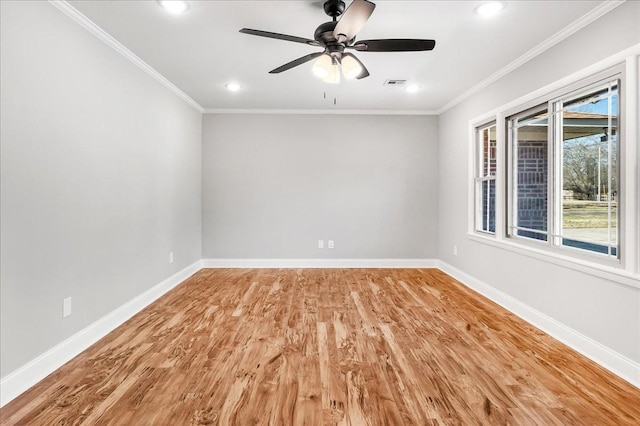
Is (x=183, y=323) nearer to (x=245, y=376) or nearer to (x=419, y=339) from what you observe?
(x=245, y=376)

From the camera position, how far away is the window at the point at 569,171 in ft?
8.00

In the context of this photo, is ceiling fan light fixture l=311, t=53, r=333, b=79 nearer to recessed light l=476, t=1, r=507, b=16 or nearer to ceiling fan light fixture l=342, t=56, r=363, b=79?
ceiling fan light fixture l=342, t=56, r=363, b=79

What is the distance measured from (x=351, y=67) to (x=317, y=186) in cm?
300

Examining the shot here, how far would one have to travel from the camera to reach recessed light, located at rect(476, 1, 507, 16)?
2.37 meters

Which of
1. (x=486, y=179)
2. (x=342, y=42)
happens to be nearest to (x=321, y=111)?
(x=486, y=179)

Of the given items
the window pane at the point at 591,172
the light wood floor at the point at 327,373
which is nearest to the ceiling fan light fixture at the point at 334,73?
the window pane at the point at 591,172

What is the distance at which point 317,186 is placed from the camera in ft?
17.8

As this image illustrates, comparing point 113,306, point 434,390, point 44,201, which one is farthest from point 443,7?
point 113,306

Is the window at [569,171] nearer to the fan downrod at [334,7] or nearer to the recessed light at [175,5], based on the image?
the fan downrod at [334,7]

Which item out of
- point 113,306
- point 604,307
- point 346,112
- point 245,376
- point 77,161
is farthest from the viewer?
point 346,112

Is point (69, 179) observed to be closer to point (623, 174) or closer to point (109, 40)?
point (109, 40)

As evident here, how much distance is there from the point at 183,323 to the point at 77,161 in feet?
5.34

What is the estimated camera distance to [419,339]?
8.94 ft

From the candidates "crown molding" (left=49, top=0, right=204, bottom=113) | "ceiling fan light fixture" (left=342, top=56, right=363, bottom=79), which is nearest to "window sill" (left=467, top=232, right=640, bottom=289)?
"ceiling fan light fixture" (left=342, top=56, right=363, bottom=79)
